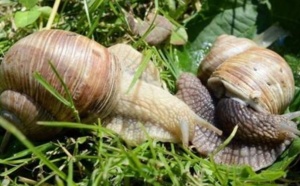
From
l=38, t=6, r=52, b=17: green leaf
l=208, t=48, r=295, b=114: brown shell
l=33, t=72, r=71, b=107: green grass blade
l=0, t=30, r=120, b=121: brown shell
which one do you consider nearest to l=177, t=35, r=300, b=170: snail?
l=208, t=48, r=295, b=114: brown shell

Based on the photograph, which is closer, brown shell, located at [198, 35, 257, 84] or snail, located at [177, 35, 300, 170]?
snail, located at [177, 35, 300, 170]

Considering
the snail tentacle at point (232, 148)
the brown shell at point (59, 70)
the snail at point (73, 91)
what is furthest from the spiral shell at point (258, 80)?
the brown shell at point (59, 70)

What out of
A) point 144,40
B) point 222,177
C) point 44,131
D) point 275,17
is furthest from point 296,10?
point 44,131

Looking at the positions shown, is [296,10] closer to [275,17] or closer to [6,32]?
[275,17]

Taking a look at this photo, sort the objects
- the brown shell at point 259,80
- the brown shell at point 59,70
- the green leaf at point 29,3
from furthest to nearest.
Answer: the green leaf at point 29,3 → the brown shell at point 259,80 → the brown shell at point 59,70

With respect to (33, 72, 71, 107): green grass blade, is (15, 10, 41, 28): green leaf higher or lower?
higher

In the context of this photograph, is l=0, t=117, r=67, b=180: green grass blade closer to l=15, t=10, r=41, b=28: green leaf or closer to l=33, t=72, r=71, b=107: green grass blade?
l=33, t=72, r=71, b=107: green grass blade

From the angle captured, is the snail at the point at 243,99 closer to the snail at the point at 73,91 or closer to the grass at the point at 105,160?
the grass at the point at 105,160

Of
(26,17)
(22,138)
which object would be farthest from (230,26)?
(22,138)
